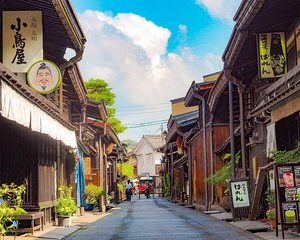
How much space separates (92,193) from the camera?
32406mm

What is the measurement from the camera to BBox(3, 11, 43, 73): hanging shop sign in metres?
16.2

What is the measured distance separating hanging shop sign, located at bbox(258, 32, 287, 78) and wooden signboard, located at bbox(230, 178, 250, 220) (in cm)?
504

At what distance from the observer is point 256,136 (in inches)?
825

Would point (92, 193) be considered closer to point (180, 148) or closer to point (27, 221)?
point (180, 148)

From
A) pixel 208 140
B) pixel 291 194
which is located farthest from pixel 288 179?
pixel 208 140

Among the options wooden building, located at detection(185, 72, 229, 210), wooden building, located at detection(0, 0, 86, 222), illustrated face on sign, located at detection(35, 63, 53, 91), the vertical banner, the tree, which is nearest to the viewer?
wooden building, located at detection(0, 0, 86, 222)

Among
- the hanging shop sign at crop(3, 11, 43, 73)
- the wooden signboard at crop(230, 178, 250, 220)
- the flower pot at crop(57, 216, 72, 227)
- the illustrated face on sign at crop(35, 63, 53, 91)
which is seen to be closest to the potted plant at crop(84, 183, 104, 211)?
the flower pot at crop(57, 216, 72, 227)

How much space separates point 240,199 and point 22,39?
30.6 ft

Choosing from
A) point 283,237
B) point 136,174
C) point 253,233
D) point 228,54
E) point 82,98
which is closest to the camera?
point 283,237

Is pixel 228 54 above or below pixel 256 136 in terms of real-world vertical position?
above

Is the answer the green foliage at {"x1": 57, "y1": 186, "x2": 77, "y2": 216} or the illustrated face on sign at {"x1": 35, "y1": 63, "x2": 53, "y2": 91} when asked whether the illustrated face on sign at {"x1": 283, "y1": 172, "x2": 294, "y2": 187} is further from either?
the green foliage at {"x1": 57, "y1": 186, "x2": 77, "y2": 216}

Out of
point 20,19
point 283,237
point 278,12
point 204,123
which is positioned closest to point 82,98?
point 204,123

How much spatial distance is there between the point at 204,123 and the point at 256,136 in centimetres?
1002

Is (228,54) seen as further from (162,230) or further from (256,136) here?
(162,230)
